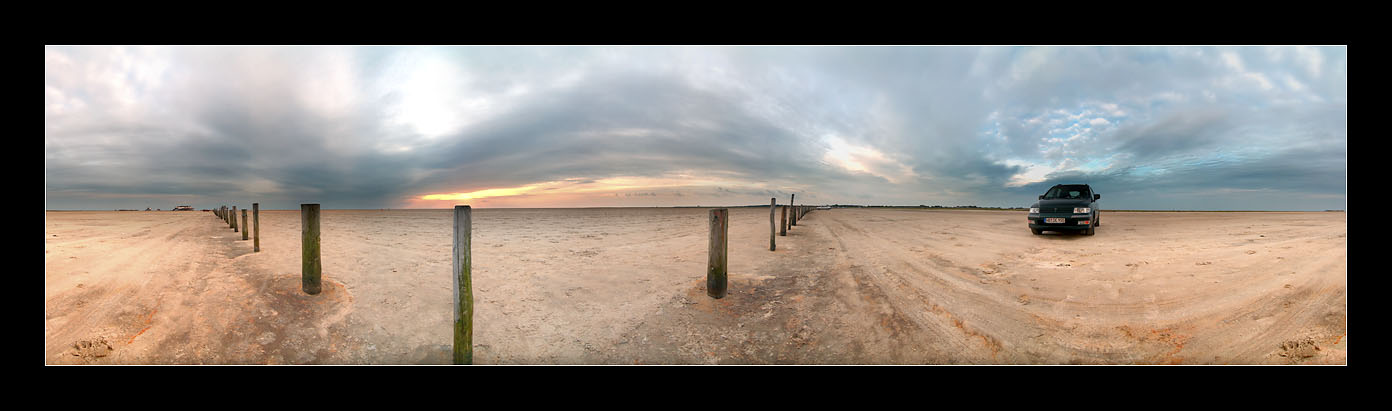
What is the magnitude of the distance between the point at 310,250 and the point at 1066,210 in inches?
625

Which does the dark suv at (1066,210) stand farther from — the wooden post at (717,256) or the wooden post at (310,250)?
the wooden post at (310,250)

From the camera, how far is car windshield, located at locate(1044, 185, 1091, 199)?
1162 cm

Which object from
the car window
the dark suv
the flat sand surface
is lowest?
the flat sand surface

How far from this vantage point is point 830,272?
27.2 feet

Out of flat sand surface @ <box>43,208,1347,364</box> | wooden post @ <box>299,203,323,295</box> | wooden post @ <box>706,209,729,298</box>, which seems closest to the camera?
flat sand surface @ <box>43,208,1347,364</box>

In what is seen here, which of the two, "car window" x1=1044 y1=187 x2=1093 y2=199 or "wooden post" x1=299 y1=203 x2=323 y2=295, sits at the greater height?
"car window" x1=1044 y1=187 x2=1093 y2=199

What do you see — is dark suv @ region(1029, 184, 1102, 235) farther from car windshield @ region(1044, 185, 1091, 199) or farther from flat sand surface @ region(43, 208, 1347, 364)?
flat sand surface @ region(43, 208, 1347, 364)

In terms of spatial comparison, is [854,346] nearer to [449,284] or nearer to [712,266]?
[712,266]

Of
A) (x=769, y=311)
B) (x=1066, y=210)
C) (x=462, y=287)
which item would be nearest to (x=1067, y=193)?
(x=1066, y=210)

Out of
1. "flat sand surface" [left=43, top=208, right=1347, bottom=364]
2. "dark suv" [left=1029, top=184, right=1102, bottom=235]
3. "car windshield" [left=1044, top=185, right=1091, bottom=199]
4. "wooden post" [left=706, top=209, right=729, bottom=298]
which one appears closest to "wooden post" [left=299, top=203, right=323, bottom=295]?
"flat sand surface" [left=43, top=208, right=1347, bottom=364]

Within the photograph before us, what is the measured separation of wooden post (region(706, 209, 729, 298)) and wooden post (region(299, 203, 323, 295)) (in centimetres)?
627

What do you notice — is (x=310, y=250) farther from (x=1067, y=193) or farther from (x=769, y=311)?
→ (x=1067, y=193)

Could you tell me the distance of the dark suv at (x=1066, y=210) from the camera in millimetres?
10906

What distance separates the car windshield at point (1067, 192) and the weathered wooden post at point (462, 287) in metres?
14.0
